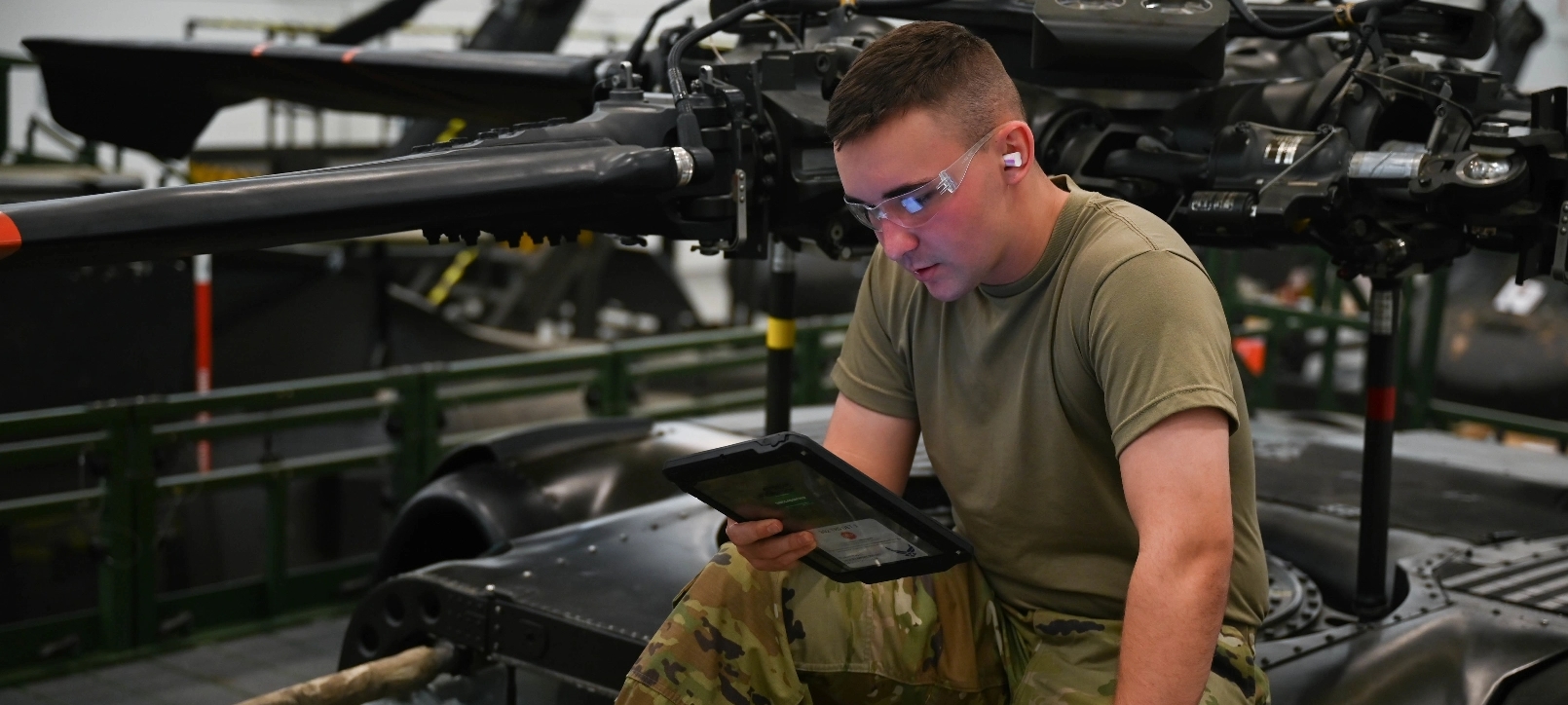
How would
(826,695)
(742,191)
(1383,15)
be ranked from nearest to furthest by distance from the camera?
1. (826,695)
2. (742,191)
3. (1383,15)

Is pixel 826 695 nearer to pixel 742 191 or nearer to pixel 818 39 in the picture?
pixel 742 191

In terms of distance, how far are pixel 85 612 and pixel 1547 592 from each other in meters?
5.00

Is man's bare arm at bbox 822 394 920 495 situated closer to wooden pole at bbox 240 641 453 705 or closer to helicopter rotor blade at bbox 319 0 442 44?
wooden pole at bbox 240 641 453 705

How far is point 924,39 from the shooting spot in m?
2.42

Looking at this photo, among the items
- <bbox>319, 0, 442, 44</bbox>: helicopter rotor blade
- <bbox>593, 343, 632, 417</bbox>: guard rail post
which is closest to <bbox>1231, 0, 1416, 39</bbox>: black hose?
<bbox>593, 343, 632, 417</bbox>: guard rail post

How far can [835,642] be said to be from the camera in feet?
9.09

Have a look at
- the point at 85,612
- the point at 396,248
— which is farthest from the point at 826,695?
the point at 396,248

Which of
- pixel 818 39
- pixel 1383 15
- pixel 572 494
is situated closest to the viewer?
pixel 1383 15

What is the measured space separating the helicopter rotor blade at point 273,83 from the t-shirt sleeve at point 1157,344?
204 cm

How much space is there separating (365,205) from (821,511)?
2.90 feet

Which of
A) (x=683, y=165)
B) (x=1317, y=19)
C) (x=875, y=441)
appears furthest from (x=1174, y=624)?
(x=1317, y=19)

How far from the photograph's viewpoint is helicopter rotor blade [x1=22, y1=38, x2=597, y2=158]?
412 cm

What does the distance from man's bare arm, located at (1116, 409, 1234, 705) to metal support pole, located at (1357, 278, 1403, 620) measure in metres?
1.61

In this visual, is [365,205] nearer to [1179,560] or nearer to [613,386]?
[1179,560]
